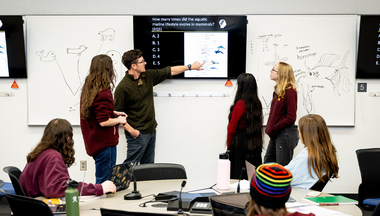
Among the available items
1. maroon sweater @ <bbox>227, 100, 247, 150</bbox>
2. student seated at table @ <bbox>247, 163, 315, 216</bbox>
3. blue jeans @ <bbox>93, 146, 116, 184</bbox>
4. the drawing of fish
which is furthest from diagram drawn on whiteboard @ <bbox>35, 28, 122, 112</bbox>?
student seated at table @ <bbox>247, 163, 315, 216</bbox>

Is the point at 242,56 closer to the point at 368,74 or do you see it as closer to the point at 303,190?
the point at 368,74

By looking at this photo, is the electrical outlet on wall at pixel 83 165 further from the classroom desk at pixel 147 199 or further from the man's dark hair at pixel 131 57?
the classroom desk at pixel 147 199

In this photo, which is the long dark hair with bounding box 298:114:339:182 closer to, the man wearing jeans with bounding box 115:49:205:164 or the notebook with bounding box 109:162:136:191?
the notebook with bounding box 109:162:136:191

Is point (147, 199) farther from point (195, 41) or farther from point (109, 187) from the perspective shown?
point (195, 41)

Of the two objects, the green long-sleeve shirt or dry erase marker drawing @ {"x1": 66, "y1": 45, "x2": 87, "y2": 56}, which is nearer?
the green long-sleeve shirt

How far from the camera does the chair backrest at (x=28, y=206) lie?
4.49ft

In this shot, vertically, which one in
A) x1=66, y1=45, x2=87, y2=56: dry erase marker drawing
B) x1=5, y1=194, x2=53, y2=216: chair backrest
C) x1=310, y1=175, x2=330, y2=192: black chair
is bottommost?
x1=310, y1=175, x2=330, y2=192: black chair

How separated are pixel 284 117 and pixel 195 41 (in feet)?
4.26

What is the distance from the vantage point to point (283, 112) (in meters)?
3.25

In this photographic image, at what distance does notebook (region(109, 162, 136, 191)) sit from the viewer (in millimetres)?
1848

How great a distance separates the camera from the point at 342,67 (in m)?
3.72

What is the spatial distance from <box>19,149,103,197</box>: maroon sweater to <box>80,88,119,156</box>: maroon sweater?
2.46 ft

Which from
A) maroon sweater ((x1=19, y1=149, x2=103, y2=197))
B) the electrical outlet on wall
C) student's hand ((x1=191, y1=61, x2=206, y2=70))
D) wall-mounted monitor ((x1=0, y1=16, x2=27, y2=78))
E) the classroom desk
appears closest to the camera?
the classroom desk

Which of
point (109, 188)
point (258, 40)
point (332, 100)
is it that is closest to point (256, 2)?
point (258, 40)
